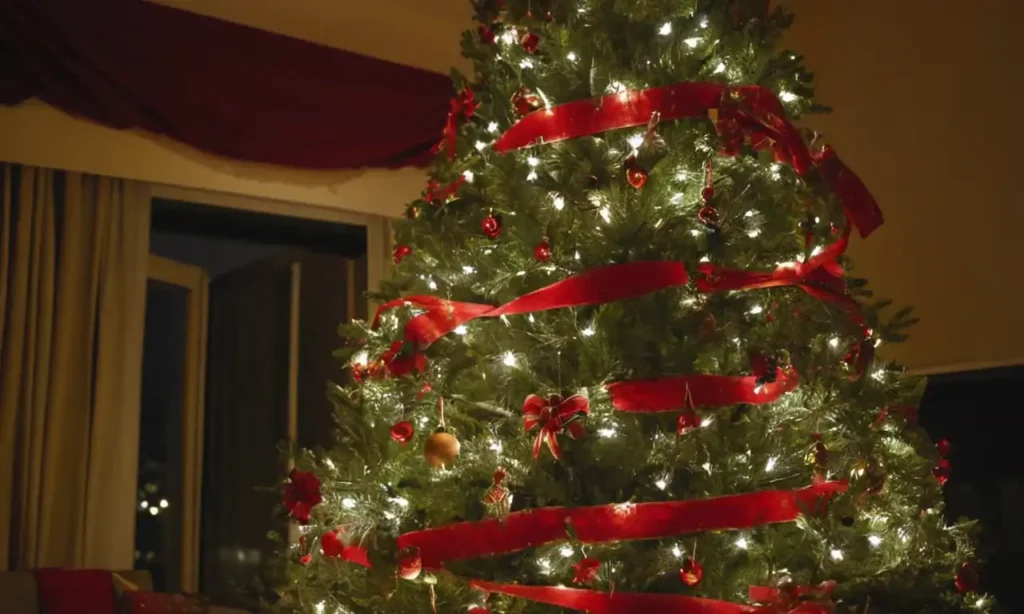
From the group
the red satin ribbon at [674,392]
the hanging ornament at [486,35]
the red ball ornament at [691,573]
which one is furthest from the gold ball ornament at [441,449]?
the hanging ornament at [486,35]

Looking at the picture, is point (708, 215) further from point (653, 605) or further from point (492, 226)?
point (653, 605)

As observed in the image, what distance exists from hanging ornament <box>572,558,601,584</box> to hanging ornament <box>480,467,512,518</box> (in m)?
0.13

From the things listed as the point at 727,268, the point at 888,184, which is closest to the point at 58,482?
the point at 727,268

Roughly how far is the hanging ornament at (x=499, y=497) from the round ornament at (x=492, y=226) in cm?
40

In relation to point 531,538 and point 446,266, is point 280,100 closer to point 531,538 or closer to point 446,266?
point 446,266

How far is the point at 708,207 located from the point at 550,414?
0.41m

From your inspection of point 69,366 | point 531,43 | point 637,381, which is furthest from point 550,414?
point 69,366

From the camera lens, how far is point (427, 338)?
149 cm

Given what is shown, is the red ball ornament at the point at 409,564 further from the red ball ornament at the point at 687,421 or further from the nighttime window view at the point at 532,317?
the red ball ornament at the point at 687,421

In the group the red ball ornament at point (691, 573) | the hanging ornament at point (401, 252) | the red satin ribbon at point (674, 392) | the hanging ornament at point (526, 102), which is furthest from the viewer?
the hanging ornament at point (401, 252)

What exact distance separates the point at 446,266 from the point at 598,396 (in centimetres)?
38

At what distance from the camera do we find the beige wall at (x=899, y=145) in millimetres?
2553

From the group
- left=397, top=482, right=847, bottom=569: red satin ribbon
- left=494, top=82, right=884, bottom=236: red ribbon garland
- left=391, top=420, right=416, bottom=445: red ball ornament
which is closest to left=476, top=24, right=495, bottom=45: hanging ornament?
left=494, top=82, right=884, bottom=236: red ribbon garland

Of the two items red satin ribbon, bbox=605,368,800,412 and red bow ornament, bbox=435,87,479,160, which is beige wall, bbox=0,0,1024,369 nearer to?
red bow ornament, bbox=435,87,479,160
